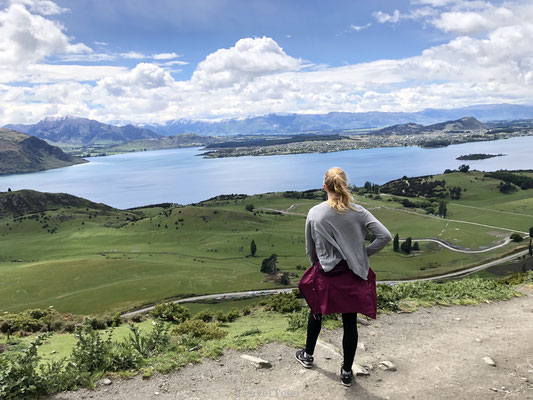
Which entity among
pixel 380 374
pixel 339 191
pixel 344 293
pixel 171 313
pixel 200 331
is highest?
pixel 339 191

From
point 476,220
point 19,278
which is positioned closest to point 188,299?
point 19,278

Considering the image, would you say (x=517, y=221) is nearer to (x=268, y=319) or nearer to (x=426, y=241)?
(x=426, y=241)

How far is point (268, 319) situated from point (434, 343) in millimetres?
7576

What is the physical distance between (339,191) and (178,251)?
469 feet

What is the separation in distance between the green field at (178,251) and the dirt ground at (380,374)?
225 ft

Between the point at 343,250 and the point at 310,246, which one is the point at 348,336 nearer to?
the point at 343,250

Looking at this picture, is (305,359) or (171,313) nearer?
(305,359)

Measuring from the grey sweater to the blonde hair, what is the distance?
95mm

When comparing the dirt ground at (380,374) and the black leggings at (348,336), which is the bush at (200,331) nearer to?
the dirt ground at (380,374)

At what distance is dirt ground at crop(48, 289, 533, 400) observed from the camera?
704 cm

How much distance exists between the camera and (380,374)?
7738 millimetres

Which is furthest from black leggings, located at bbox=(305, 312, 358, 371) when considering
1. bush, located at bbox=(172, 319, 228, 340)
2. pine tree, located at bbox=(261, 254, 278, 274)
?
pine tree, located at bbox=(261, 254, 278, 274)

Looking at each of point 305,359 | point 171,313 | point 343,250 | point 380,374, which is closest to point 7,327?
point 171,313

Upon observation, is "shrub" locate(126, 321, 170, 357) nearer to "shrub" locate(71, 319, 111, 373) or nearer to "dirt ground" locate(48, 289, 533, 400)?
"shrub" locate(71, 319, 111, 373)
